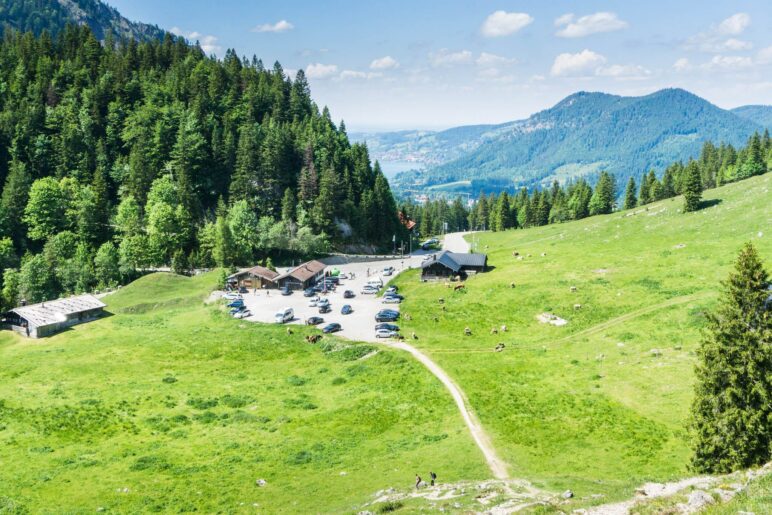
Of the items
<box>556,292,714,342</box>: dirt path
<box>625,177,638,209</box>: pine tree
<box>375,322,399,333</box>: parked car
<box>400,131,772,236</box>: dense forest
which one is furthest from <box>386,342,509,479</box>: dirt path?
<box>625,177,638,209</box>: pine tree

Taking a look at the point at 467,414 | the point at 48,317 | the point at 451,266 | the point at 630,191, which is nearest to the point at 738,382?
the point at 467,414

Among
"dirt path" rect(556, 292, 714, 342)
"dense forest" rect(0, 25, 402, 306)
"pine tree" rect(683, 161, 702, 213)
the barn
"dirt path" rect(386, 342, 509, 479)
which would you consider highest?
"dense forest" rect(0, 25, 402, 306)

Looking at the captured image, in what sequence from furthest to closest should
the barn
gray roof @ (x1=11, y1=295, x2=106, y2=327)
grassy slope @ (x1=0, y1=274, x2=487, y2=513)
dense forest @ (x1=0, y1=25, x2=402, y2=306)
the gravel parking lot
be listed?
dense forest @ (x1=0, y1=25, x2=402, y2=306), gray roof @ (x1=11, y1=295, x2=106, y2=327), the barn, the gravel parking lot, grassy slope @ (x1=0, y1=274, x2=487, y2=513)

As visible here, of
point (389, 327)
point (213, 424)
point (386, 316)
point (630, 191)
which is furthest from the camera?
point (630, 191)

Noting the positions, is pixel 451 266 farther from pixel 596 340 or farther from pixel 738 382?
pixel 738 382

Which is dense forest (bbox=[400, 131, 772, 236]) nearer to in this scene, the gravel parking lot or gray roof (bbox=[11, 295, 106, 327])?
the gravel parking lot

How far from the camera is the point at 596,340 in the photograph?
184 feet

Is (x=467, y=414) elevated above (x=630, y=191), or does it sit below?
below

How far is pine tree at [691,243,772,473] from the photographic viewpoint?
92.2ft

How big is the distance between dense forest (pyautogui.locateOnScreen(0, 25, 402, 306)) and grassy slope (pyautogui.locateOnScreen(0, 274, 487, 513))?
142ft

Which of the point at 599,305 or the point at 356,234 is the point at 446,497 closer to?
the point at 599,305

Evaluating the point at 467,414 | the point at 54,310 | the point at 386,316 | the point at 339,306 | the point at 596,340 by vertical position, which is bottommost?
the point at 467,414

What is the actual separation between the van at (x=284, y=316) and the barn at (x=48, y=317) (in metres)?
29.9

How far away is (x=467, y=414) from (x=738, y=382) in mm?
19913
